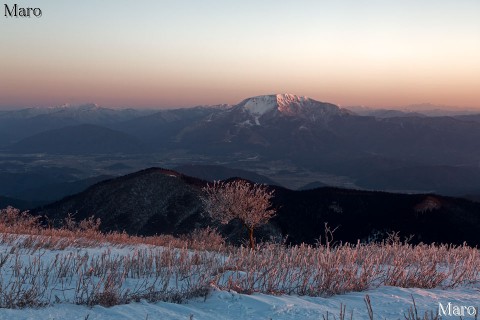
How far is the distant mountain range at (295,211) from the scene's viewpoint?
5316 centimetres

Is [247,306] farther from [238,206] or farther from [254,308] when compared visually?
[238,206]

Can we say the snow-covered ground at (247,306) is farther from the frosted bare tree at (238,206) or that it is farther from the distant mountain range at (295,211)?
the distant mountain range at (295,211)

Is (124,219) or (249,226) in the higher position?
(249,226)

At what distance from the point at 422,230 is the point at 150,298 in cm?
5343

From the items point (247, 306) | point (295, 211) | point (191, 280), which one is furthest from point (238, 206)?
point (295, 211)

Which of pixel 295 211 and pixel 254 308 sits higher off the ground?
pixel 254 308

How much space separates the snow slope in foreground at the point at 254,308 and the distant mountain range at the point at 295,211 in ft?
130

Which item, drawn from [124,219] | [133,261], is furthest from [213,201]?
[124,219]

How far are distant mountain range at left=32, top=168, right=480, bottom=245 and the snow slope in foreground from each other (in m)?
39.7

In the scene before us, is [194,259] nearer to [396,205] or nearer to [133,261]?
[133,261]

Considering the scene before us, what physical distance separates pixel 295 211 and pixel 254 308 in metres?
57.0

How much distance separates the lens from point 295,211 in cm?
6194

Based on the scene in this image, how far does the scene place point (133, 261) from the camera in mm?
7746

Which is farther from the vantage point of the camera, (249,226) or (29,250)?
(249,226)
